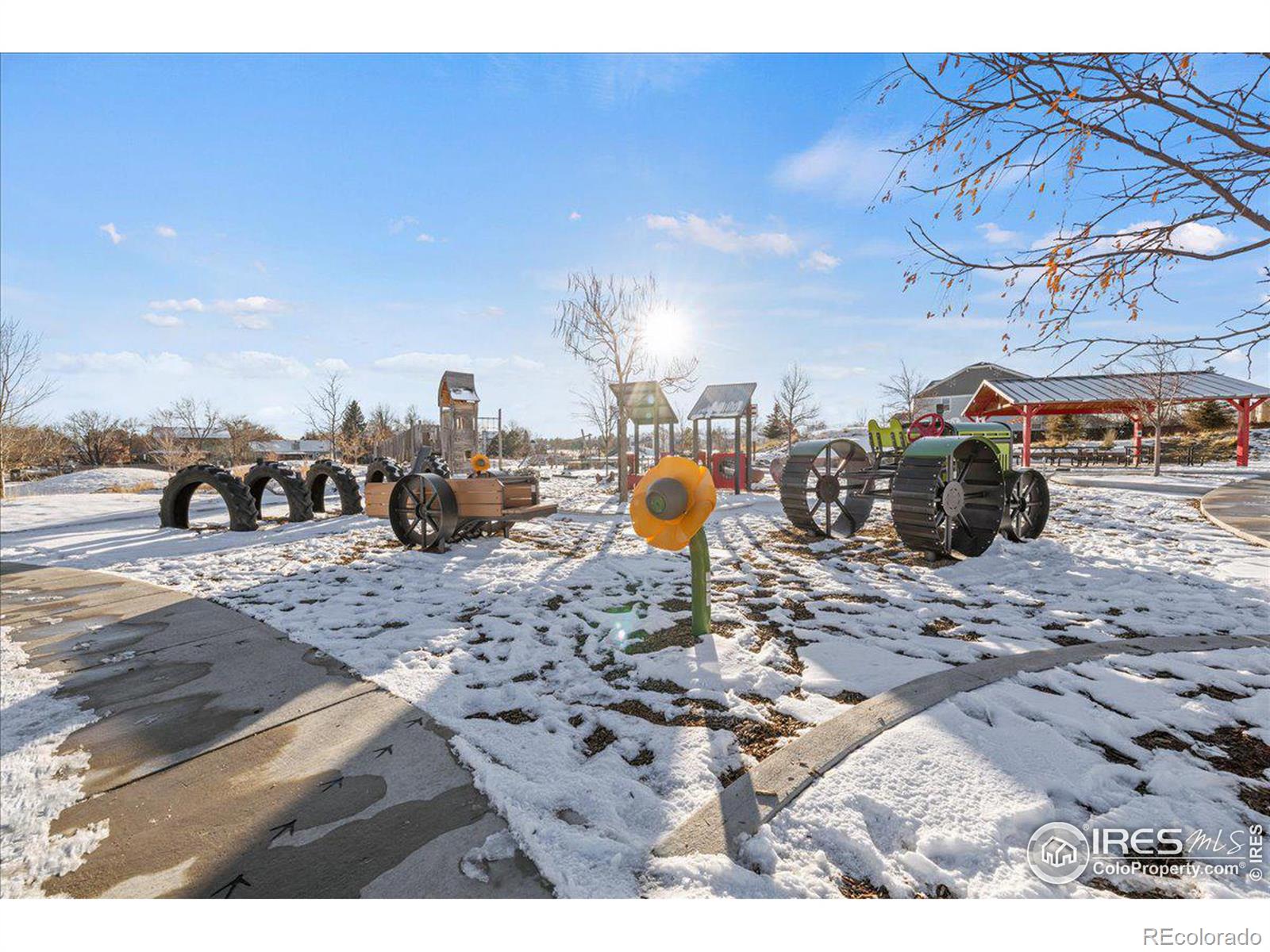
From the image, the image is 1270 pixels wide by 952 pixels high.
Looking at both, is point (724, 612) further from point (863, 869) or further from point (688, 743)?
point (863, 869)

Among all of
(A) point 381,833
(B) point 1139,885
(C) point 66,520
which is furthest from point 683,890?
(C) point 66,520

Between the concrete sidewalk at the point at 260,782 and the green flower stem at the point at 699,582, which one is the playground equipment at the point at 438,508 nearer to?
the concrete sidewalk at the point at 260,782

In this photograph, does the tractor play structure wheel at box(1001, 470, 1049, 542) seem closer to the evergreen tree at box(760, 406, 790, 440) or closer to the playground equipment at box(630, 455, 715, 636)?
the playground equipment at box(630, 455, 715, 636)

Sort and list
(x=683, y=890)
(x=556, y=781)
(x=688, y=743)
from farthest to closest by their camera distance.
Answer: (x=688, y=743)
(x=556, y=781)
(x=683, y=890)

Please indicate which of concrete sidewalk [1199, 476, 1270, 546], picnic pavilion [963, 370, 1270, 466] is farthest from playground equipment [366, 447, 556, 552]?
picnic pavilion [963, 370, 1270, 466]

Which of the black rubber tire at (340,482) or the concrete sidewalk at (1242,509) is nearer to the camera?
the concrete sidewalk at (1242,509)

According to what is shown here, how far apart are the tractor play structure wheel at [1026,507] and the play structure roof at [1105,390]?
15815mm

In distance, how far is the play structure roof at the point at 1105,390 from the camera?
19984 mm

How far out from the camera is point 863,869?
5.66ft

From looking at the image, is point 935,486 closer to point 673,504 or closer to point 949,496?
point 949,496

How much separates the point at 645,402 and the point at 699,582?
11.2 m

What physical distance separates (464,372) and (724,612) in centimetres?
1427

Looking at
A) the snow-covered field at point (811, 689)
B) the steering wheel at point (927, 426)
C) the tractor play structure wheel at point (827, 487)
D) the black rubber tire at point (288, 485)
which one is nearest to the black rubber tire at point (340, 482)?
the black rubber tire at point (288, 485)

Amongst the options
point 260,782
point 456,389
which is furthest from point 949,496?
point 456,389
